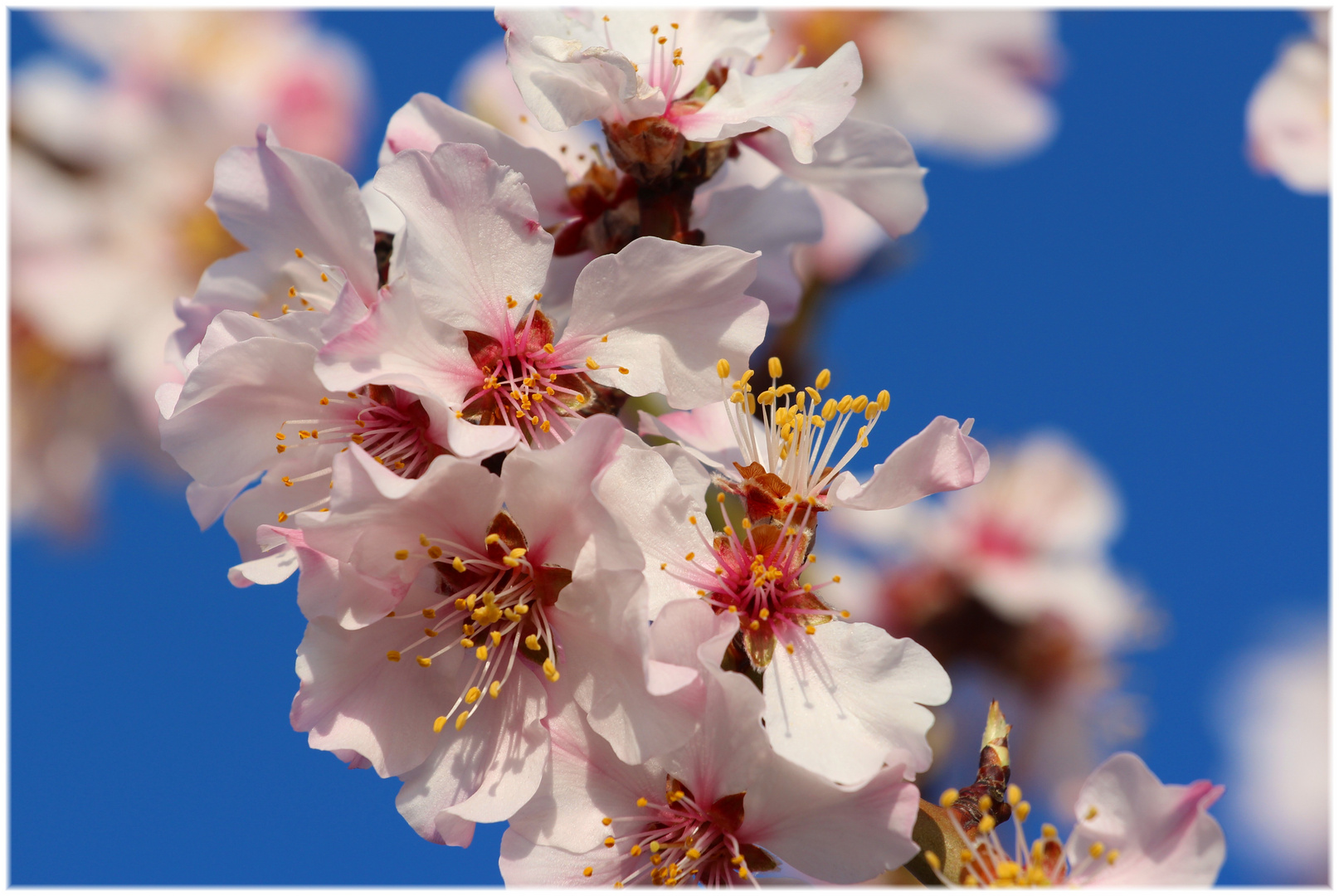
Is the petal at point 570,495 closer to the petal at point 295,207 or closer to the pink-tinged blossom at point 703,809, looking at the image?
the pink-tinged blossom at point 703,809

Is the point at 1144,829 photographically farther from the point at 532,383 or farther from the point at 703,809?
the point at 532,383

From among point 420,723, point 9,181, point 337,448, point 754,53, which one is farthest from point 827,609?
point 9,181

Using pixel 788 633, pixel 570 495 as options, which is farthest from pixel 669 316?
pixel 788 633

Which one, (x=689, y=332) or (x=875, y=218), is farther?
(x=875, y=218)

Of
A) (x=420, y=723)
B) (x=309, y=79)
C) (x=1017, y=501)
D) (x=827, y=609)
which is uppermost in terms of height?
(x=309, y=79)

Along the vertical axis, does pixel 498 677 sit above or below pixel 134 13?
below

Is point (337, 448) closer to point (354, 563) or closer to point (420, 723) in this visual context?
point (354, 563)
